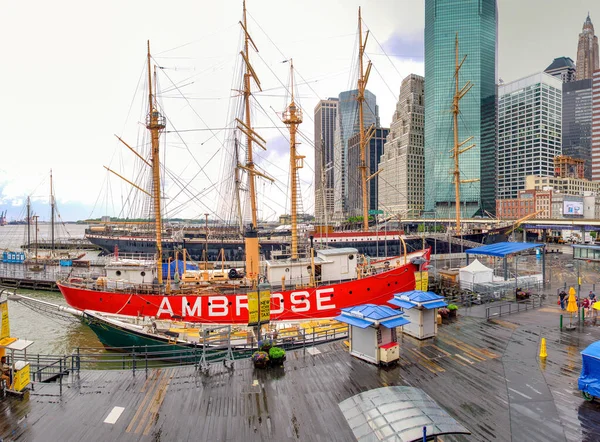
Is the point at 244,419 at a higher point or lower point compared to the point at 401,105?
lower

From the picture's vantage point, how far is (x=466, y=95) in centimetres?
14875

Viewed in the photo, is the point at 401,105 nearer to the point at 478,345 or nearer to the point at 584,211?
the point at 584,211

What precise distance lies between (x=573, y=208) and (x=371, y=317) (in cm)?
10773

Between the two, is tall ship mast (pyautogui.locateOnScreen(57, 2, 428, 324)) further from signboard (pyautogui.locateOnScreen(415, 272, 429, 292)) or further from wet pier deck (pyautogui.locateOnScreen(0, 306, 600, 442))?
wet pier deck (pyautogui.locateOnScreen(0, 306, 600, 442))

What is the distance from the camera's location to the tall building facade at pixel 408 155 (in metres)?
172

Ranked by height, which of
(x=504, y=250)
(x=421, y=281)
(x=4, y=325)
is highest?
(x=504, y=250)

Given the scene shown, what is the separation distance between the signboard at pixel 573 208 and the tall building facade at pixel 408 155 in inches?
2898

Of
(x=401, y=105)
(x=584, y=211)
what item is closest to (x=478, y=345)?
(x=584, y=211)

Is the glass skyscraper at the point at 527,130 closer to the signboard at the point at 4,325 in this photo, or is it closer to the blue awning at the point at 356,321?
the blue awning at the point at 356,321

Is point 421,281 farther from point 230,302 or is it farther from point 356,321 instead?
point 230,302

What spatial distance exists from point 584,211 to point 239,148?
340 feet

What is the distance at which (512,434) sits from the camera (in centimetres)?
870

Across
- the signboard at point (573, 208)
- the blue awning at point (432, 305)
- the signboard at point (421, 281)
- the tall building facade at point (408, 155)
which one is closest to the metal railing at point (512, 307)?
the signboard at point (421, 281)

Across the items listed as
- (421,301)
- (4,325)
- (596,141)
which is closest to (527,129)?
(596,141)
